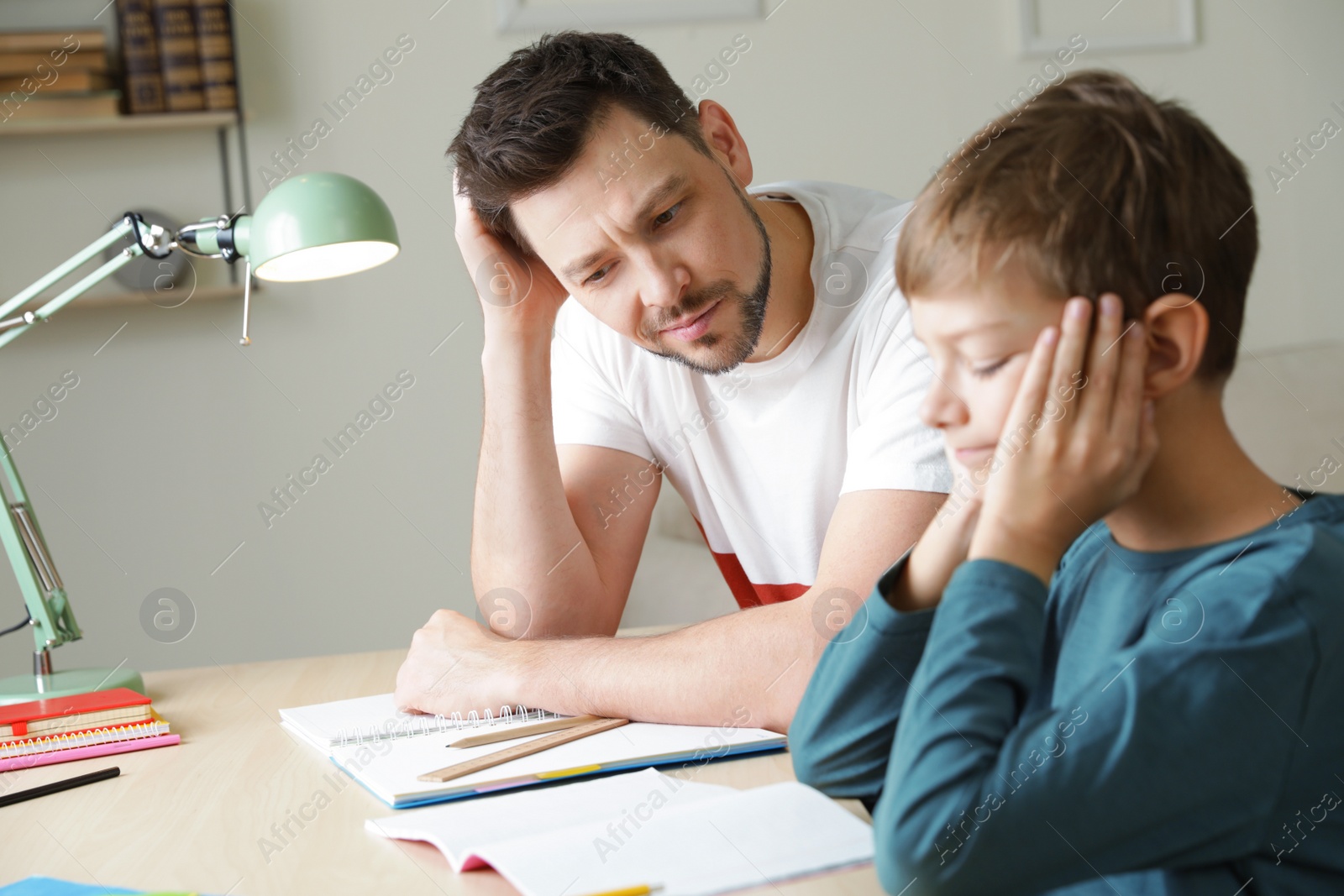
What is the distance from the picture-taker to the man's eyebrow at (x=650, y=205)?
120 centimetres

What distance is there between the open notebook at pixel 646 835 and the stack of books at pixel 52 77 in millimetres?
1975

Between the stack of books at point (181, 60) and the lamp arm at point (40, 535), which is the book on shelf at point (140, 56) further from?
the lamp arm at point (40, 535)

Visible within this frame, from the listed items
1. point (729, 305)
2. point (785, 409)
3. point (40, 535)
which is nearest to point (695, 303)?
point (729, 305)

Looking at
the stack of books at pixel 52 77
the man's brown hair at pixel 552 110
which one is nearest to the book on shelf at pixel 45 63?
the stack of books at pixel 52 77

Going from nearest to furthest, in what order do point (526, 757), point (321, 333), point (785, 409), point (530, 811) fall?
point (530, 811) → point (526, 757) → point (785, 409) → point (321, 333)

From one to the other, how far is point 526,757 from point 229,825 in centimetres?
22

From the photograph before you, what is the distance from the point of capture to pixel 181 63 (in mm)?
2307

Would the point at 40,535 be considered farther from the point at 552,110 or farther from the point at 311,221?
the point at 552,110

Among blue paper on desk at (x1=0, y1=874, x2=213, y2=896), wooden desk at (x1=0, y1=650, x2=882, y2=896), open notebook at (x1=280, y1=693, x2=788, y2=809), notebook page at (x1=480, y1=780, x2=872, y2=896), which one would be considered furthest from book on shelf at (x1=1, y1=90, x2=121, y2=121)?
notebook page at (x1=480, y1=780, x2=872, y2=896)

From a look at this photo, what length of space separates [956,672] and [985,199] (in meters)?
0.25

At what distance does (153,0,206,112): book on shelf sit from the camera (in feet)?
7.54

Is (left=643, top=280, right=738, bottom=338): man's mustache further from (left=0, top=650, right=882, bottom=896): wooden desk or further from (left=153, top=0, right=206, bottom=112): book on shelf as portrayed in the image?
(left=153, top=0, right=206, bottom=112): book on shelf

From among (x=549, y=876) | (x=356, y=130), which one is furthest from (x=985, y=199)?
(x=356, y=130)

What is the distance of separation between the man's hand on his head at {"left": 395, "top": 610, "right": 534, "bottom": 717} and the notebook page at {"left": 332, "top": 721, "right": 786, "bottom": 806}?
73mm
